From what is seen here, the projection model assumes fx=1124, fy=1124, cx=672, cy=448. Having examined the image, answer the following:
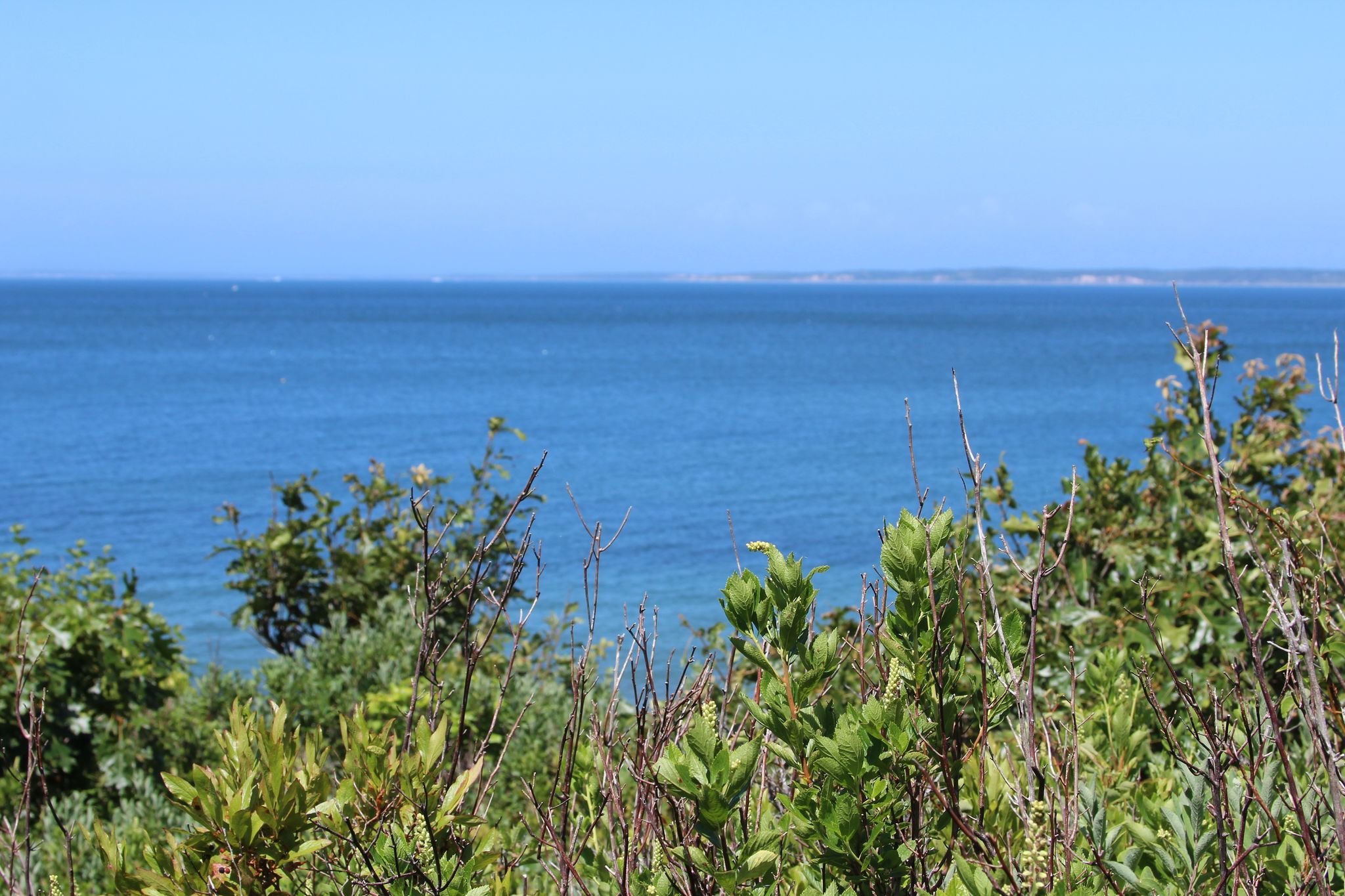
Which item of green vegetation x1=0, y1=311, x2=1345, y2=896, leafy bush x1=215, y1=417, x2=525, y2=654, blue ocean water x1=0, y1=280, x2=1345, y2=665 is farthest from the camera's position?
blue ocean water x1=0, y1=280, x2=1345, y2=665

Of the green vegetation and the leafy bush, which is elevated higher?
the green vegetation

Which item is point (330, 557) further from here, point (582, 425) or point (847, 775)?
point (582, 425)

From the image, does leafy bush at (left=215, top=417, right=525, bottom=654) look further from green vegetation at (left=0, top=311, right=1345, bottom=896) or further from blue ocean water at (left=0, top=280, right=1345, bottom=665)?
green vegetation at (left=0, top=311, right=1345, bottom=896)

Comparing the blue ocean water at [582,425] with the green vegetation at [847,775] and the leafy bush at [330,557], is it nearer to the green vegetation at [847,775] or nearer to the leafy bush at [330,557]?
the leafy bush at [330,557]

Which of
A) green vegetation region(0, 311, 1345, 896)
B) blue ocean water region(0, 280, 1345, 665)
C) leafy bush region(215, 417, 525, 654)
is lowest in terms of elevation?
blue ocean water region(0, 280, 1345, 665)

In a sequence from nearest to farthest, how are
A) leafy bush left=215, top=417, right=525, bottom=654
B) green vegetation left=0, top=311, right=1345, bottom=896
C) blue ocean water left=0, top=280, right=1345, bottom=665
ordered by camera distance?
green vegetation left=0, top=311, right=1345, bottom=896 → leafy bush left=215, top=417, right=525, bottom=654 → blue ocean water left=0, top=280, right=1345, bottom=665

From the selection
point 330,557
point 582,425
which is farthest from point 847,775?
point 582,425

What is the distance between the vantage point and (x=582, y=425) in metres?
40.9

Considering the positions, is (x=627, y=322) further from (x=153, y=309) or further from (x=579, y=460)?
(x=579, y=460)

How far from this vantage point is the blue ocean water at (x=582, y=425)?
824 inches

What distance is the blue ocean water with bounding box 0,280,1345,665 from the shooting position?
2094cm

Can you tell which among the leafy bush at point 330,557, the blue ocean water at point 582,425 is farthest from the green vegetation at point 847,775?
the leafy bush at point 330,557

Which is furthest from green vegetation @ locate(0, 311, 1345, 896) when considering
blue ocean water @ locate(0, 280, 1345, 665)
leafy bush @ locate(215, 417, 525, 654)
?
leafy bush @ locate(215, 417, 525, 654)

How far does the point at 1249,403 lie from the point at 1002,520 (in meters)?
1.85
